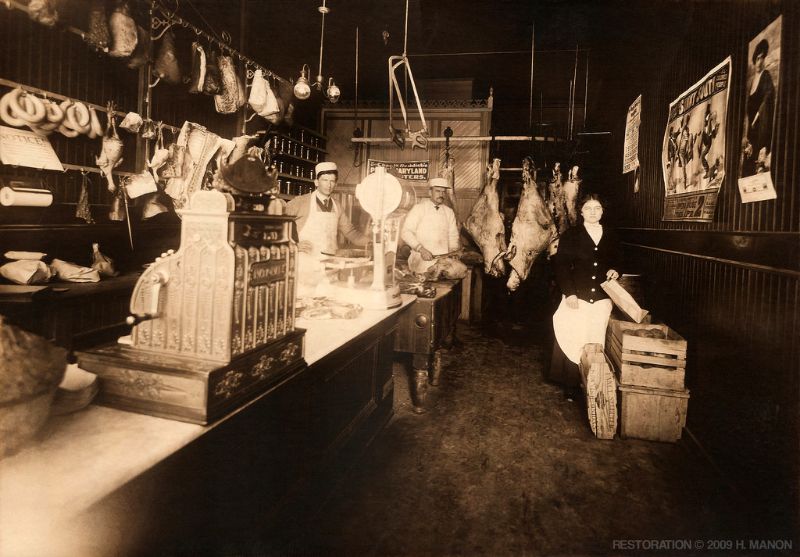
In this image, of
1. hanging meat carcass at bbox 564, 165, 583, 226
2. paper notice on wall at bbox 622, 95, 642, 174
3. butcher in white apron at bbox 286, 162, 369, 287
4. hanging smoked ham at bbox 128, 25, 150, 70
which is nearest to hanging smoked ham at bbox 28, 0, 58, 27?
hanging smoked ham at bbox 128, 25, 150, 70

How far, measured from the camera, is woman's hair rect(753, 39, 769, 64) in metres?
2.44

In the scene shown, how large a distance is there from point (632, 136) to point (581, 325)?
2361 mm

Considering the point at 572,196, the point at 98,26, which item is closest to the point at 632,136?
the point at 572,196

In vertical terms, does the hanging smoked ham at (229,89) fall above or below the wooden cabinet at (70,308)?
above

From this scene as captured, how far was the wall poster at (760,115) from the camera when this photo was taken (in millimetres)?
2365

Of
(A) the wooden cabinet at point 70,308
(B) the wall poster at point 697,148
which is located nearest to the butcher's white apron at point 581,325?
(B) the wall poster at point 697,148

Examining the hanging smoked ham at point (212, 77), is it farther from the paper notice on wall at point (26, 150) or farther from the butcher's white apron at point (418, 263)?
the butcher's white apron at point (418, 263)

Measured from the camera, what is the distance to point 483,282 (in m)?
7.32

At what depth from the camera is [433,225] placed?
596 centimetres

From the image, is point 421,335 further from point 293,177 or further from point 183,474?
point 293,177

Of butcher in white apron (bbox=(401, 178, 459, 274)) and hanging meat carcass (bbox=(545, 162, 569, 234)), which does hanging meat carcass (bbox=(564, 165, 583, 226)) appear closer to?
hanging meat carcass (bbox=(545, 162, 569, 234))

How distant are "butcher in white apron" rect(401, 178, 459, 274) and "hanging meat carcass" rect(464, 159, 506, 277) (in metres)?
0.29

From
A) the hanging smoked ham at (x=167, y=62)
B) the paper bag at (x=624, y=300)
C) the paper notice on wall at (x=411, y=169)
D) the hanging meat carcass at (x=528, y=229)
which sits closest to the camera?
the paper bag at (x=624, y=300)

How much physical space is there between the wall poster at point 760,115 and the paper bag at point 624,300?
1.10m
